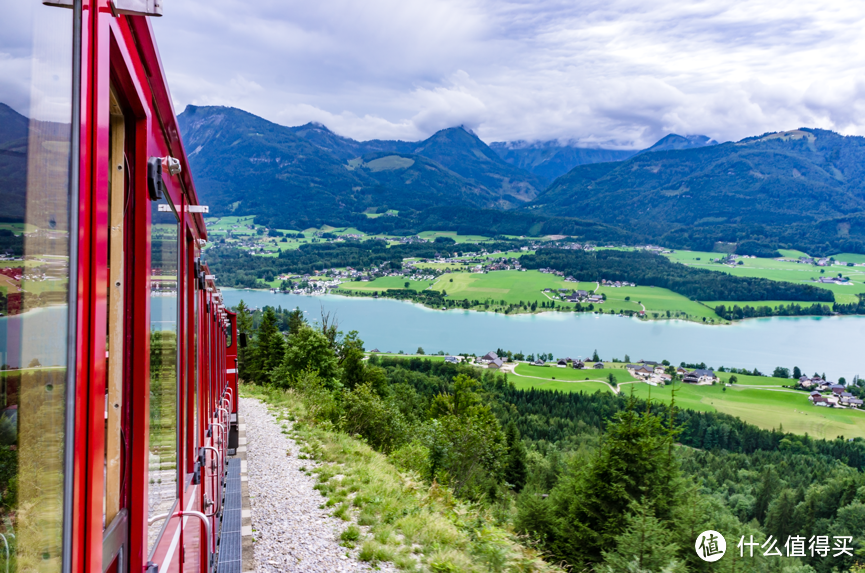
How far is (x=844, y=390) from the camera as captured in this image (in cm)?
6138

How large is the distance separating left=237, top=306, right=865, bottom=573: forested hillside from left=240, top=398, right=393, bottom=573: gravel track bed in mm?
543

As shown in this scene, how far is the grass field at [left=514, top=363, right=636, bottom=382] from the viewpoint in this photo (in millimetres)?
60612

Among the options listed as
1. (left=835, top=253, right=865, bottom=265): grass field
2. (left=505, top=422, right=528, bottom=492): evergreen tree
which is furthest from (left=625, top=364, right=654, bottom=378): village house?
(left=835, top=253, right=865, bottom=265): grass field

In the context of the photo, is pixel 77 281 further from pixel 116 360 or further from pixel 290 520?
pixel 290 520

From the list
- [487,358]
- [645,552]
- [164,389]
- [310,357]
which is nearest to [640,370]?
[487,358]

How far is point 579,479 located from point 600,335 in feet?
258

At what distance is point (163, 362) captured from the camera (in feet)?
6.39

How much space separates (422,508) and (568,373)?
58.3 m

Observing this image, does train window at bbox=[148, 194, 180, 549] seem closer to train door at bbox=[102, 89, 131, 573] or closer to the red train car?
the red train car

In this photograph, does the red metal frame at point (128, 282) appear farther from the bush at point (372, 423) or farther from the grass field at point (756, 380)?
the grass field at point (756, 380)

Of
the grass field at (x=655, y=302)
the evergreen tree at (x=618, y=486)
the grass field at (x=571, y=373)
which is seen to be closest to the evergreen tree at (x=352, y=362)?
the evergreen tree at (x=618, y=486)

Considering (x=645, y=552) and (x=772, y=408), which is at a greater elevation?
(x=645, y=552)

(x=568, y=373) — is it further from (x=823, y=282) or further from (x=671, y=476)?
(x=823, y=282)

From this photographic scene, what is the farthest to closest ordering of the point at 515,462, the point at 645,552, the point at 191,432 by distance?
the point at 515,462, the point at 645,552, the point at 191,432
